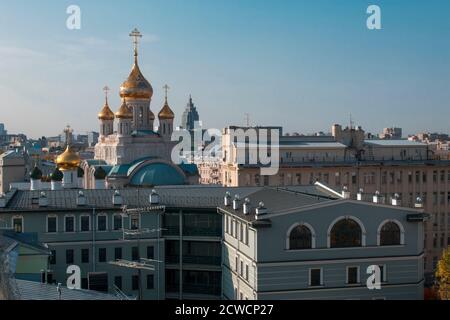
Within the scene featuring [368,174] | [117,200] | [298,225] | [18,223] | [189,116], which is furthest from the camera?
[189,116]

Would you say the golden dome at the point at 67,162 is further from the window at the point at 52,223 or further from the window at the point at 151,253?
the window at the point at 151,253

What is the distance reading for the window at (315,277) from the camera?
70.4ft

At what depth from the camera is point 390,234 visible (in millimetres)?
22328

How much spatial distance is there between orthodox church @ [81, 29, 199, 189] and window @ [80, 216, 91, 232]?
11230mm

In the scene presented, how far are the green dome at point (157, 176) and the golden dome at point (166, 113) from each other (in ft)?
37.3

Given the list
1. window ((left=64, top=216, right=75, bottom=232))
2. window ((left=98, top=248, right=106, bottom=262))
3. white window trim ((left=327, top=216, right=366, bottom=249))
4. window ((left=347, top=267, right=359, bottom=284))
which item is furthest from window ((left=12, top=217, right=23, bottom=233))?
window ((left=347, top=267, right=359, bottom=284))

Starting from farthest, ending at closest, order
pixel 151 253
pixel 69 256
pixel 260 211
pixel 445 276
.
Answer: pixel 151 253 → pixel 69 256 → pixel 445 276 → pixel 260 211

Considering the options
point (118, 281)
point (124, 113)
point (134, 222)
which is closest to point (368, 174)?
point (124, 113)

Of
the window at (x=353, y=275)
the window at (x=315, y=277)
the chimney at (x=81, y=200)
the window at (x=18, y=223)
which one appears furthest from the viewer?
the chimney at (x=81, y=200)

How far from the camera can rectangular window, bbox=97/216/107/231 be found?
2636cm

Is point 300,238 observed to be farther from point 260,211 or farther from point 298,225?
point 260,211

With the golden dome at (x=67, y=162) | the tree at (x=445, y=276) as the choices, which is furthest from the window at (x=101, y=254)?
the golden dome at (x=67, y=162)

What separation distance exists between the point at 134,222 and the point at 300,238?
28.8 feet
